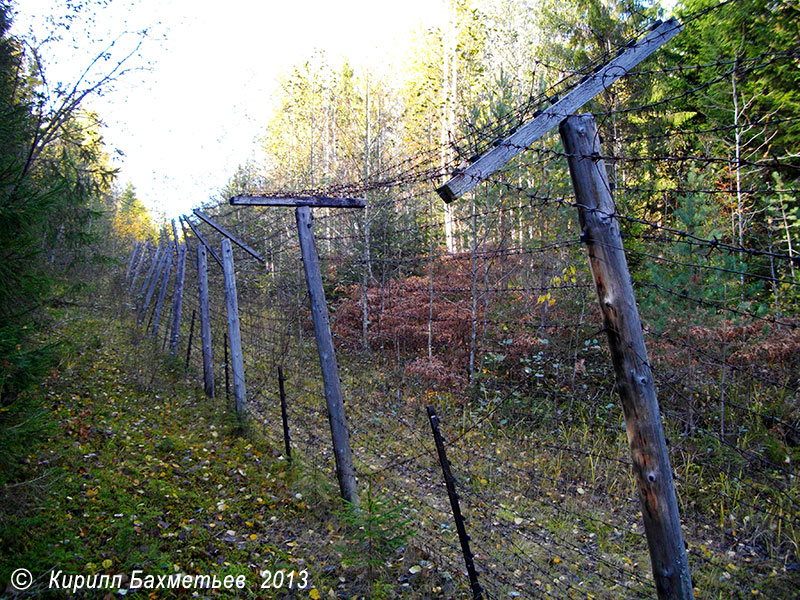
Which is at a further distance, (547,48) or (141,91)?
(547,48)

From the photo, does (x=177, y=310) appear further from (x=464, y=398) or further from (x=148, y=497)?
(x=464, y=398)

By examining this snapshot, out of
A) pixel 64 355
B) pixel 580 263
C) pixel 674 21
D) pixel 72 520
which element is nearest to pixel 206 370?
pixel 64 355

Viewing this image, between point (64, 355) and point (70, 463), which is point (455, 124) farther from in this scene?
point (70, 463)

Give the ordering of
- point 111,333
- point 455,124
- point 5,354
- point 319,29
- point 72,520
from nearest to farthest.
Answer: point 5,354 → point 72,520 → point 111,333 → point 455,124 → point 319,29

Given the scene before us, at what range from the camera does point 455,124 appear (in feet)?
52.4

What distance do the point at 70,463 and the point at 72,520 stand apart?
110 centimetres

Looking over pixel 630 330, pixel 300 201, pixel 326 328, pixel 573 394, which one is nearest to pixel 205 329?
pixel 326 328

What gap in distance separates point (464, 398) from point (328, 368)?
3.63m

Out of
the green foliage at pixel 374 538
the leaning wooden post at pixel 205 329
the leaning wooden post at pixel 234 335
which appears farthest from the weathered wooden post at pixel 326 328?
the leaning wooden post at pixel 205 329

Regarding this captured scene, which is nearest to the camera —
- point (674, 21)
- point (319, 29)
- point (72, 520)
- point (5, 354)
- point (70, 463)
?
point (674, 21)

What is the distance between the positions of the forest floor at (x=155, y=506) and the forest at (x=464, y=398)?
3 centimetres

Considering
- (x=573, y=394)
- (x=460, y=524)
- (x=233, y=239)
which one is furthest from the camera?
(x=573, y=394)

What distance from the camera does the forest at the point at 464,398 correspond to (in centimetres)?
359

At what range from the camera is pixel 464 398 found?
7.87 metres
